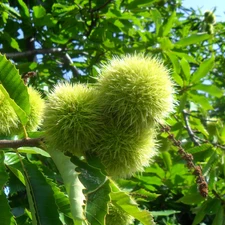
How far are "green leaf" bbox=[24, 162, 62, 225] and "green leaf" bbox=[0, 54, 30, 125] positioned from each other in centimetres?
15

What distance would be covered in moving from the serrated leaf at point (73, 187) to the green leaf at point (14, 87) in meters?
0.16

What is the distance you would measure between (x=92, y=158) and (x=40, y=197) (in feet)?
0.62

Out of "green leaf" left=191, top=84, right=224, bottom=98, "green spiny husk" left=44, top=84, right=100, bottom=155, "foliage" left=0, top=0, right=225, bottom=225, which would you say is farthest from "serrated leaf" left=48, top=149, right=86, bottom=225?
"green leaf" left=191, top=84, right=224, bottom=98

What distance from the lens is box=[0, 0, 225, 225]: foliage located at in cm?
111

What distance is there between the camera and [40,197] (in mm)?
1126

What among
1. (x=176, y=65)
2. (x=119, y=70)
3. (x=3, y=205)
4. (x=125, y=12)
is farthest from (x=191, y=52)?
(x=3, y=205)

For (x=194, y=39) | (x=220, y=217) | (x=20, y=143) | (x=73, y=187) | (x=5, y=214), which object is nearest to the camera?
(x=73, y=187)

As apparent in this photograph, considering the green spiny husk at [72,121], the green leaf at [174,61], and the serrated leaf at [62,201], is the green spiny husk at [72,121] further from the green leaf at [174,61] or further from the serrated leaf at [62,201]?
the green leaf at [174,61]

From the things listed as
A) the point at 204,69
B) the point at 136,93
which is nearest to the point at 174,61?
the point at 204,69

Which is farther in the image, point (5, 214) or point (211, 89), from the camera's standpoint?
point (211, 89)

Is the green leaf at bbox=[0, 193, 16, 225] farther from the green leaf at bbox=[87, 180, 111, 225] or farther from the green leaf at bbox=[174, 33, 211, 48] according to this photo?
the green leaf at bbox=[174, 33, 211, 48]

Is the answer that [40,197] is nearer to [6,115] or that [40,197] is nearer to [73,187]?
[73,187]

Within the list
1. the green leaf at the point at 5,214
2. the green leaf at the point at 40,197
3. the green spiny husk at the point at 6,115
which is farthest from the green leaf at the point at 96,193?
the green spiny husk at the point at 6,115

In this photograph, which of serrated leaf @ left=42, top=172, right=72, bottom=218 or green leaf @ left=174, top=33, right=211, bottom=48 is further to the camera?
green leaf @ left=174, top=33, right=211, bottom=48
